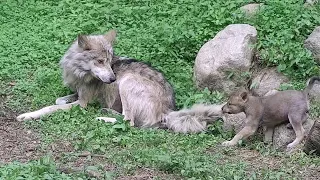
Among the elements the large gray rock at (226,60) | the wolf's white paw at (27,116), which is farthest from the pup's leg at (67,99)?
the large gray rock at (226,60)

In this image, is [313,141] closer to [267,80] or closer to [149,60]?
[267,80]

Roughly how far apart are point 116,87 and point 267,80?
224 cm

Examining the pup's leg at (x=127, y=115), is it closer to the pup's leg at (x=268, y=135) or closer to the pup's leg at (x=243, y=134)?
the pup's leg at (x=243, y=134)

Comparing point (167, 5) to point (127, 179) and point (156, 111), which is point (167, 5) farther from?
point (127, 179)

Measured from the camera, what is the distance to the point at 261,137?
860 cm

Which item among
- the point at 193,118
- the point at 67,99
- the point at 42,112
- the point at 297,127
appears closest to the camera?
the point at 297,127

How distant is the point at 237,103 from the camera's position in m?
8.55

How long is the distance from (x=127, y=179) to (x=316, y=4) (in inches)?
220

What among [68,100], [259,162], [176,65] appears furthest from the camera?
[176,65]

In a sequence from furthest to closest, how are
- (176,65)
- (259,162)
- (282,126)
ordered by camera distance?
(176,65) < (282,126) < (259,162)

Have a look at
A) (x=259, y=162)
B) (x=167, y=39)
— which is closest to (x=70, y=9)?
(x=167, y=39)

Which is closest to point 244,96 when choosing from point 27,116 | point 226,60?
point 226,60

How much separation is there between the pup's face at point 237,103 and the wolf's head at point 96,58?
6.61 feet

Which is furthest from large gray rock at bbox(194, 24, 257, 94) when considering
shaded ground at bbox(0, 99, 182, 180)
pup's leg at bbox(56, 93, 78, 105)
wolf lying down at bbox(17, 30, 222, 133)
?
shaded ground at bbox(0, 99, 182, 180)
